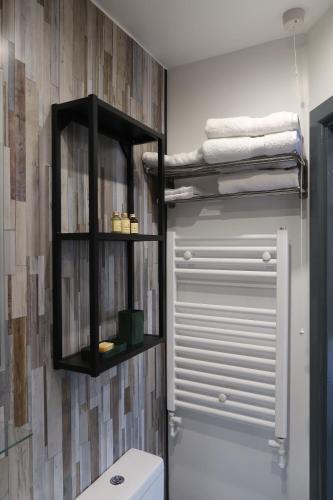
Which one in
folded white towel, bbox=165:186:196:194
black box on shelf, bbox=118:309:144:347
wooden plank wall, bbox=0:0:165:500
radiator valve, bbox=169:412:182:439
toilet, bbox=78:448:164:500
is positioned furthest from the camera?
radiator valve, bbox=169:412:182:439

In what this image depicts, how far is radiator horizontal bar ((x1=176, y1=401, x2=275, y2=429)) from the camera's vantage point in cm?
154

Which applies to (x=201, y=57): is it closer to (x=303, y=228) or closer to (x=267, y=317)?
(x=303, y=228)

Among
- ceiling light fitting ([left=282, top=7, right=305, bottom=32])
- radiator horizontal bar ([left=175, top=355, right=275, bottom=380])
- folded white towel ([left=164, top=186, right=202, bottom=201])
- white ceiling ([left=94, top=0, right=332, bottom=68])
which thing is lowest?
radiator horizontal bar ([left=175, top=355, right=275, bottom=380])

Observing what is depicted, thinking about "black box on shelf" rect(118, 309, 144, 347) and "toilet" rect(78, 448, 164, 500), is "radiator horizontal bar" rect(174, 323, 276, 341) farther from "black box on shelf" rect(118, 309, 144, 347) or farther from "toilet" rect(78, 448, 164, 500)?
"toilet" rect(78, 448, 164, 500)

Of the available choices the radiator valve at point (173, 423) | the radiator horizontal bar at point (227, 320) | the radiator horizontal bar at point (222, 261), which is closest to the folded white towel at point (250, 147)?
the radiator horizontal bar at point (222, 261)

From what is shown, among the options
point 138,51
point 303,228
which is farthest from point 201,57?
point 303,228

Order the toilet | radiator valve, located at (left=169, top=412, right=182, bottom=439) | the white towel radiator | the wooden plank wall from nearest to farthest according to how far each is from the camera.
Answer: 1. the wooden plank wall
2. the toilet
3. the white towel radiator
4. radiator valve, located at (left=169, top=412, right=182, bottom=439)

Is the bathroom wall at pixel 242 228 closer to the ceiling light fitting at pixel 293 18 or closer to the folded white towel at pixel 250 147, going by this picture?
the ceiling light fitting at pixel 293 18

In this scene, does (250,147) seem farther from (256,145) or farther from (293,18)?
(293,18)

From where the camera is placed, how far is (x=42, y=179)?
3.57ft

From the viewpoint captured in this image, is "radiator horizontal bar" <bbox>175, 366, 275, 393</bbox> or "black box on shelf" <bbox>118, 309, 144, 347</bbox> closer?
"black box on shelf" <bbox>118, 309, 144, 347</bbox>

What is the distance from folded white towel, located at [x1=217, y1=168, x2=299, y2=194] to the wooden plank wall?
0.49 meters

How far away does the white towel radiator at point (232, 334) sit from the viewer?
150cm

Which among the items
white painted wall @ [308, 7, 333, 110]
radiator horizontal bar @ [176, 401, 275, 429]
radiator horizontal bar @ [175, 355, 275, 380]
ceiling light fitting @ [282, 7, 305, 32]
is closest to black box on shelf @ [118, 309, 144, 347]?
radiator horizontal bar @ [175, 355, 275, 380]
